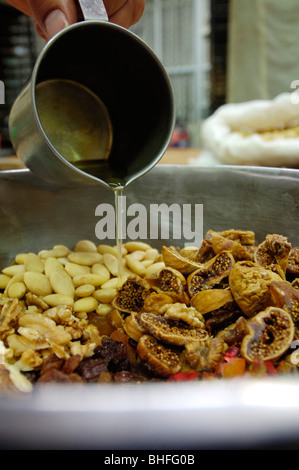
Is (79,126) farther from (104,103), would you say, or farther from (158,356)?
(158,356)

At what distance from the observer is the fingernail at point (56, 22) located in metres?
0.79

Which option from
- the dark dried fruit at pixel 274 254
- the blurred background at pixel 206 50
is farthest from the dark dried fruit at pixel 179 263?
the blurred background at pixel 206 50

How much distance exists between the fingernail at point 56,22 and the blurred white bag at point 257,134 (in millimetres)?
941

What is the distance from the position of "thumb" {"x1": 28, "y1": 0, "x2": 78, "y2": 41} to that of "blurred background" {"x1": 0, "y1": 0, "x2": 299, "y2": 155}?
7.08ft

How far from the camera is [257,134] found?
1.77 metres

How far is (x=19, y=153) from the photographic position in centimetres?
90

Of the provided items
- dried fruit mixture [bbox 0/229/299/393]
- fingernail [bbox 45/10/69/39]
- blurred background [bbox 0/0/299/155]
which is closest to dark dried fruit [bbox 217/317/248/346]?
dried fruit mixture [bbox 0/229/299/393]

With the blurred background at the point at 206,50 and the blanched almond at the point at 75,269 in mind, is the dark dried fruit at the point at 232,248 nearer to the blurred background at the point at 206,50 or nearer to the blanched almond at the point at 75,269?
the blanched almond at the point at 75,269

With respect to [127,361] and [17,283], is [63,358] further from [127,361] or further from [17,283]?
[17,283]

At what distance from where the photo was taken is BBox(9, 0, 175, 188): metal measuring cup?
809 millimetres

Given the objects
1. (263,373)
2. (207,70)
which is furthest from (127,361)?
(207,70)

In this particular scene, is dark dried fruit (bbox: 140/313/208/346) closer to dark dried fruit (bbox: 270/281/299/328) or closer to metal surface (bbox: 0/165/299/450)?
dark dried fruit (bbox: 270/281/299/328)

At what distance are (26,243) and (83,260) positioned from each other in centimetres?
20
